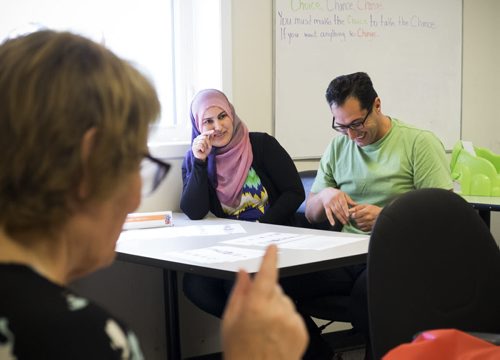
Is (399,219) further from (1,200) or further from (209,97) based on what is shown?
(209,97)

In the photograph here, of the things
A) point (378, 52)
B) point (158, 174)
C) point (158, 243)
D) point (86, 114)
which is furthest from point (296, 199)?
point (86, 114)

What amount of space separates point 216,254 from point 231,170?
98cm

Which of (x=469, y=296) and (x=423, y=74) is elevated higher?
(x=423, y=74)

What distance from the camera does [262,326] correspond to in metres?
0.82

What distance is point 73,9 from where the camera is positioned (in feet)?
9.84

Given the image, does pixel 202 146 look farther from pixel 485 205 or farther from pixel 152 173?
pixel 152 173

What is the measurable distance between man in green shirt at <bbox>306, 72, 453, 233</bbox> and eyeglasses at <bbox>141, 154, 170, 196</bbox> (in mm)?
1717

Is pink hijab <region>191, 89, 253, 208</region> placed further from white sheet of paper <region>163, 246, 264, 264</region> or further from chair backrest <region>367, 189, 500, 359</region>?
chair backrest <region>367, 189, 500, 359</region>

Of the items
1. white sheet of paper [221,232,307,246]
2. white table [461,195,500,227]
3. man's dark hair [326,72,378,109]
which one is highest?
man's dark hair [326,72,378,109]

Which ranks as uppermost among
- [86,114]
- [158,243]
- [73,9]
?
[73,9]

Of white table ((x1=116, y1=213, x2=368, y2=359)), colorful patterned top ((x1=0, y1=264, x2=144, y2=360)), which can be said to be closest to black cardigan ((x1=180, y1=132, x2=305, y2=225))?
white table ((x1=116, y1=213, x2=368, y2=359))

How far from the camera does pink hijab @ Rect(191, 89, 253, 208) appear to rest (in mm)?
2912

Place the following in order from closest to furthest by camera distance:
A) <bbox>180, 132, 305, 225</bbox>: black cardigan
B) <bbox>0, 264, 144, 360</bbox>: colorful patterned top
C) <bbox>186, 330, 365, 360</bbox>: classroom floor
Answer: <bbox>0, 264, 144, 360</bbox>: colorful patterned top → <bbox>180, 132, 305, 225</bbox>: black cardigan → <bbox>186, 330, 365, 360</bbox>: classroom floor

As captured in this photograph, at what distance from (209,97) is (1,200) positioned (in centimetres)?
228
